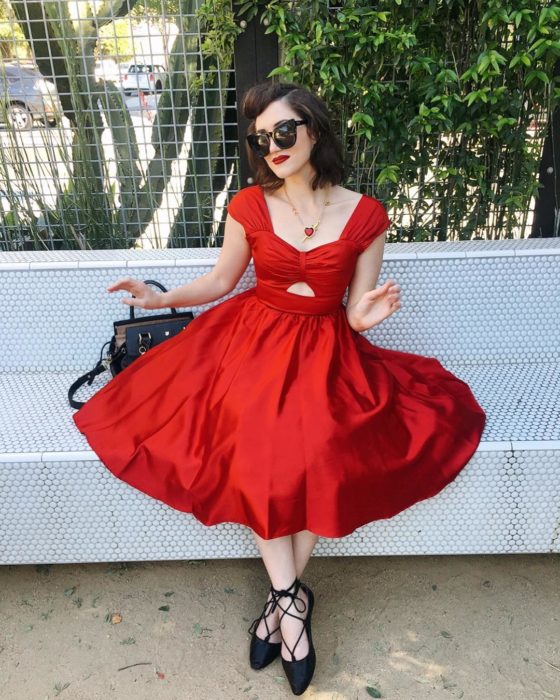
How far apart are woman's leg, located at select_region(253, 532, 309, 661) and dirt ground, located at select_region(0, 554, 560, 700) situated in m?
0.09

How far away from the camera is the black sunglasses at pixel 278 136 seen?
1642 mm

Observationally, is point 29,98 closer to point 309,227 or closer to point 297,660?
point 309,227

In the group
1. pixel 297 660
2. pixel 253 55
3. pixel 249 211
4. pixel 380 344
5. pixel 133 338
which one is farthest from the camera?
pixel 253 55

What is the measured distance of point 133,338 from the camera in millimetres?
2029

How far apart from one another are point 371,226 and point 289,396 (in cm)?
57

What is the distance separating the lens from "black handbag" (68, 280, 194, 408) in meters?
2.03

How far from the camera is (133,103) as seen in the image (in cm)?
318

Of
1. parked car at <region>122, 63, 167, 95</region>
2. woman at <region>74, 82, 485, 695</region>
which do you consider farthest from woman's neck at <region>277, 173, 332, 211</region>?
parked car at <region>122, 63, 167, 95</region>

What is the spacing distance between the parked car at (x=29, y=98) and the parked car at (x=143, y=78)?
0.38m

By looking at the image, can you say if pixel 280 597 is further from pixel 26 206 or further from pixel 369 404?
pixel 26 206

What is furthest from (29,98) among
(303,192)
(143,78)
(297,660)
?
(297,660)

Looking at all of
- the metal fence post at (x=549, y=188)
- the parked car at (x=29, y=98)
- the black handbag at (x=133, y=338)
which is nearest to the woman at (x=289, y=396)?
the black handbag at (x=133, y=338)

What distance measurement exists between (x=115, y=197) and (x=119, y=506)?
2.08 m

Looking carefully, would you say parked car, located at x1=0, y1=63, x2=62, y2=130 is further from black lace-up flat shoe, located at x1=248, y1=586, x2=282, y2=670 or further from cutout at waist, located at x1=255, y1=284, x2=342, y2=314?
black lace-up flat shoe, located at x1=248, y1=586, x2=282, y2=670
